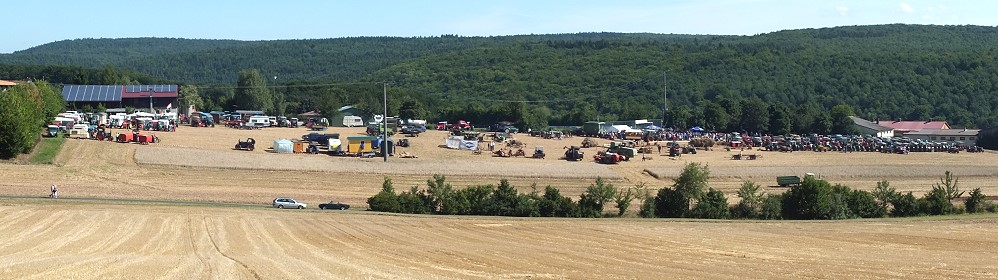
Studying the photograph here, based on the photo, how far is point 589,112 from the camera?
12350 cm

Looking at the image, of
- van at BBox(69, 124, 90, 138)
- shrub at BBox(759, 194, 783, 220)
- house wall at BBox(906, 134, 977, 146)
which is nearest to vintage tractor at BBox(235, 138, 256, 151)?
van at BBox(69, 124, 90, 138)

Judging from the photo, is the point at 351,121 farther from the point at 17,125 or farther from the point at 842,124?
the point at 842,124

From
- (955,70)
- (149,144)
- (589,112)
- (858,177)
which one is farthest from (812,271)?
(955,70)

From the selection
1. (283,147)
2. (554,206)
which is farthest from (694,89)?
(554,206)

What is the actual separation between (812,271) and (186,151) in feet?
145

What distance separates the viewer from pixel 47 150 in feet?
194

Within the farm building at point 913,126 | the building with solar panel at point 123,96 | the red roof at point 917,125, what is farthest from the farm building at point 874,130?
the building with solar panel at point 123,96

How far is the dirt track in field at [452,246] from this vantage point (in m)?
26.6

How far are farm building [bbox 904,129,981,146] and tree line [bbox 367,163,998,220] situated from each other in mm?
56664

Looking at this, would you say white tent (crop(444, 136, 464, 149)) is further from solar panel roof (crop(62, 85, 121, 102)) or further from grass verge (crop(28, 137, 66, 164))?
solar panel roof (crop(62, 85, 121, 102))

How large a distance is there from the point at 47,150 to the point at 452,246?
118ft

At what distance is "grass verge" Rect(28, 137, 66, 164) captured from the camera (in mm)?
55938

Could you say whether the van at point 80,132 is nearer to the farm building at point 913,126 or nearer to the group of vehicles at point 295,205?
the group of vehicles at point 295,205

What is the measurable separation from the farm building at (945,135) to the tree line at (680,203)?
5666cm
